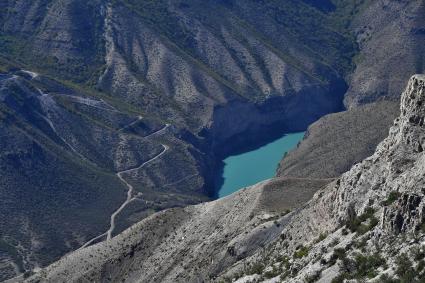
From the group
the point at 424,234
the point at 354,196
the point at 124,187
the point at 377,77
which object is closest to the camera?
the point at 424,234

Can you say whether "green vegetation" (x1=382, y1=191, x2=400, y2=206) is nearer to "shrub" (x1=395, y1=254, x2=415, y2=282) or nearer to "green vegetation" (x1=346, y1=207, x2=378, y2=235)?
"green vegetation" (x1=346, y1=207, x2=378, y2=235)

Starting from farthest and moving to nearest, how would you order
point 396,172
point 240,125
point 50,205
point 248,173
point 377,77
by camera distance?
point 377,77 < point 240,125 < point 248,173 < point 50,205 < point 396,172

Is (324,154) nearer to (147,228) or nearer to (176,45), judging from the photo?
(147,228)

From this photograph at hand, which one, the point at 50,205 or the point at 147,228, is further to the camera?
the point at 50,205

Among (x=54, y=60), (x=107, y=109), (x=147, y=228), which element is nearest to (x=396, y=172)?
(x=147, y=228)

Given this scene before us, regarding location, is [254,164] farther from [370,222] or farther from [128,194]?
[370,222]

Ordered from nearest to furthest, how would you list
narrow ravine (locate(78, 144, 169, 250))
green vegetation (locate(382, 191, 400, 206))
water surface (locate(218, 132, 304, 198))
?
1. green vegetation (locate(382, 191, 400, 206))
2. narrow ravine (locate(78, 144, 169, 250))
3. water surface (locate(218, 132, 304, 198))

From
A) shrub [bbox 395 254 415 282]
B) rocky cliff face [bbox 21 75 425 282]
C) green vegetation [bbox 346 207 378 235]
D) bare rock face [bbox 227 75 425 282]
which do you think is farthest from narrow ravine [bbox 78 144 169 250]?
shrub [bbox 395 254 415 282]
